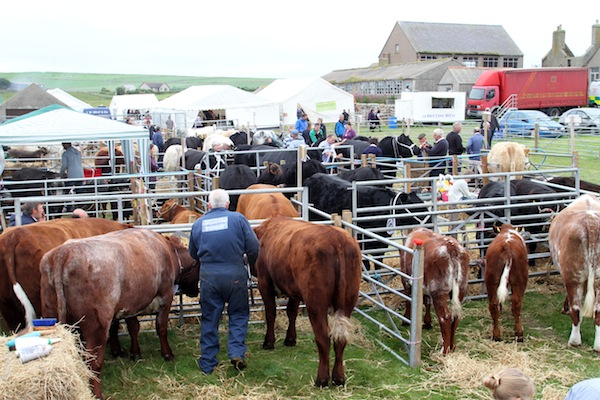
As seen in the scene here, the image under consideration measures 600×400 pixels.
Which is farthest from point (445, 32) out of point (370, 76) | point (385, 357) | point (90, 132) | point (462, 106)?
point (385, 357)

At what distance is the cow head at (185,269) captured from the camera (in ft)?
21.1

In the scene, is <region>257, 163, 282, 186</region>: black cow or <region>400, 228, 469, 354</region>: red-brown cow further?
<region>257, 163, 282, 186</region>: black cow

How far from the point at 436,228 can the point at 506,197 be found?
3.66 ft

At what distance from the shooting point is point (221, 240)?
224 inches

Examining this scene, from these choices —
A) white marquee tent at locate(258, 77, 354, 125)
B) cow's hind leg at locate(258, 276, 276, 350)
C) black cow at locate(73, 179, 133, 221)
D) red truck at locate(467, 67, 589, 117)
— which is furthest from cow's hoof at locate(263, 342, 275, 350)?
red truck at locate(467, 67, 589, 117)

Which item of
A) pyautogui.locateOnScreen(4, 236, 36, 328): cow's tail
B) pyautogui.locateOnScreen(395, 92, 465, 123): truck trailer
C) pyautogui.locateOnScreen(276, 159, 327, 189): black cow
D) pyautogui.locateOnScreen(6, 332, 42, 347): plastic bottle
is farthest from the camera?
pyautogui.locateOnScreen(395, 92, 465, 123): truck trailer

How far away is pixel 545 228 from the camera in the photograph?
8.91m

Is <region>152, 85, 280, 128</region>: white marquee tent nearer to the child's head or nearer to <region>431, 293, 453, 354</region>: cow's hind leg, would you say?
<region>431, 293, 453, 354</region>: cow's hind leg

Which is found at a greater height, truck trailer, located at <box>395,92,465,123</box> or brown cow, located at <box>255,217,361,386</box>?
truck trailer, located at <box>395,92,465,123</box>

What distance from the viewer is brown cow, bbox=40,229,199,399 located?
16.1 ft

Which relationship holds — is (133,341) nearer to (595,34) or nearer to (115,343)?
(115,343)

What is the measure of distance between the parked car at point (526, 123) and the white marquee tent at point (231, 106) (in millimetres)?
13169

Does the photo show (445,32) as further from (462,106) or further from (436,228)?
(436,228)

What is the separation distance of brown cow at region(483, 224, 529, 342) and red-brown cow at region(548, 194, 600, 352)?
1.53 ft
